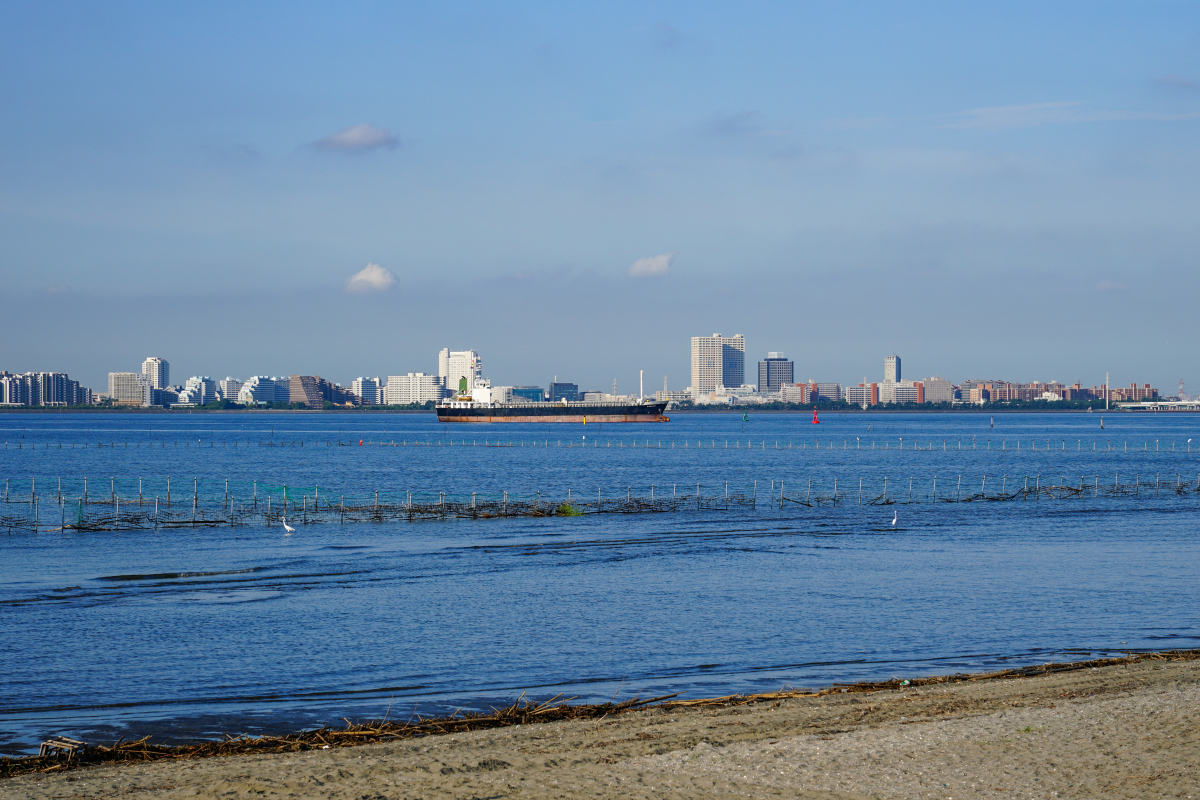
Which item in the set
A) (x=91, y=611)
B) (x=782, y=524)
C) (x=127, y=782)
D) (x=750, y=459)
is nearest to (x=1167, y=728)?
(x=127, y=782)

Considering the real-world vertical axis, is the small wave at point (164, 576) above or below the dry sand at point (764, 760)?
below

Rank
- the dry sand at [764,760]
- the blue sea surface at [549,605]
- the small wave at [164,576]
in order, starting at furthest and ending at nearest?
1. the small wave at [164,576]
2. the blue sea surface at [549,605]
3. the dry sand at [764,760]

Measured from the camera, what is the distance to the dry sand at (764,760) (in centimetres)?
1232

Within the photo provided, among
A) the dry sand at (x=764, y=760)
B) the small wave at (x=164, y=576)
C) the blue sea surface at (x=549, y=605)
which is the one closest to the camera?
the dry sand at (x=764, y=760)

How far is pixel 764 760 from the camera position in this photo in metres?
13.4

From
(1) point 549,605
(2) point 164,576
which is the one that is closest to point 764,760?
(1) point 549,605

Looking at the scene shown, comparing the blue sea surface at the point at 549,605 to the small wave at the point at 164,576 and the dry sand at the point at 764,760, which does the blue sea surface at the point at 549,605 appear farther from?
the dry sand at the point at 764,760

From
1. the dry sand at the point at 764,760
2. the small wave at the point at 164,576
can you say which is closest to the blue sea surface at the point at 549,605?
the small wave at the point at 164,576

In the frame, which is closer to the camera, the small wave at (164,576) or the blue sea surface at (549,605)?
the blue sea surface at (549,605)

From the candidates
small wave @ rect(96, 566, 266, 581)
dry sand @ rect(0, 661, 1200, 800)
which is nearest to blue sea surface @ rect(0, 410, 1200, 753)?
small wave @ rect(96, 566, 266, 581)

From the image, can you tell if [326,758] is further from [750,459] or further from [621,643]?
[750,459]

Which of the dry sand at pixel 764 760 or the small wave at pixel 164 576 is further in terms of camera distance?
the small wave at pixel 164 576

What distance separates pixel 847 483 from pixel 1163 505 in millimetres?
24535

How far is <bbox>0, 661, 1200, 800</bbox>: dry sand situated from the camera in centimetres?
1232
